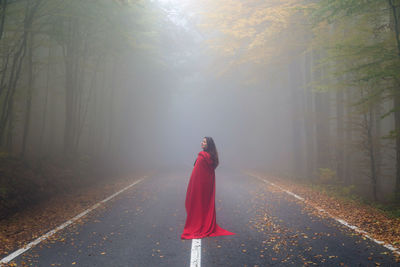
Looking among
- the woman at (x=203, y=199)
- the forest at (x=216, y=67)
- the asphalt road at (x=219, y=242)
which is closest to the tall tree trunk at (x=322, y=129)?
the forest at (x=216, y=67)

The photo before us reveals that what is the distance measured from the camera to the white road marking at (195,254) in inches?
191

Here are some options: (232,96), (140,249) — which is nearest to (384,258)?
(140,249)

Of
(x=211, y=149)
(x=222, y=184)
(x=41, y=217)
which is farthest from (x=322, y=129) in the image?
(x=41, y=217)

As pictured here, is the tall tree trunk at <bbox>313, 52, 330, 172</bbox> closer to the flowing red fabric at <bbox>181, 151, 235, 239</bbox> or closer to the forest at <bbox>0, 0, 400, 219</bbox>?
the forest at <bbox>0, 0, 400, 219</bbox>

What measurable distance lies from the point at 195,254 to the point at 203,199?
1.92m

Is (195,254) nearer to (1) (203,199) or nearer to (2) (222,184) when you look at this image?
(1) (203,199)

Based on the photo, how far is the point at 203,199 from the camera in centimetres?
713

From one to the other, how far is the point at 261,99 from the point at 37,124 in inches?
972

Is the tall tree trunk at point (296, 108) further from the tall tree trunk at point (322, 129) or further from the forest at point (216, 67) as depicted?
the tall tree trunk at point (322, 129)

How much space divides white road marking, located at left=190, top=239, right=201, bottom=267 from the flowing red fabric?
1.48 ft

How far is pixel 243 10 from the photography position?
16328 millimetres

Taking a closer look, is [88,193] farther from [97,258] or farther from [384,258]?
[384,258]

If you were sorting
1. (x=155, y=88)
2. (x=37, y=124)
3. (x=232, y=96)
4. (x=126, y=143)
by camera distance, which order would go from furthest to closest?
(x=232, y=96) → (x=126, y=143) → (x=155, y=88) → (x=37, y=124)

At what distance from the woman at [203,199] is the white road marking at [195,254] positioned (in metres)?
0.54
